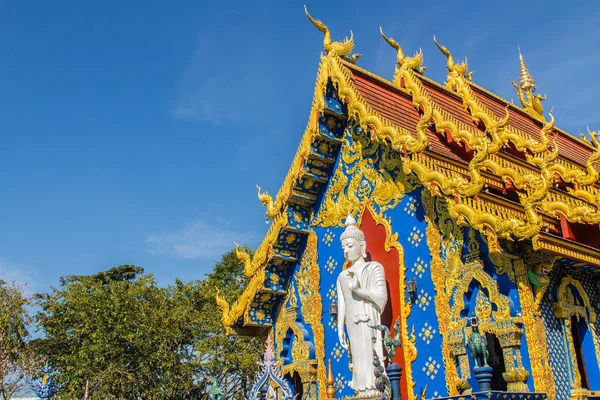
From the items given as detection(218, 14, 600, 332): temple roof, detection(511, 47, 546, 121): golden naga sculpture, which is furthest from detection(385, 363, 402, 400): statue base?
detection(511, 47, 546, 121): golden naga sculpture

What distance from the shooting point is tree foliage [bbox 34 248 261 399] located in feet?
63.9

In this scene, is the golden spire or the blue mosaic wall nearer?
the blue mosaic wall

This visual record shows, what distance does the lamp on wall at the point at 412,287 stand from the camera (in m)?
8.39

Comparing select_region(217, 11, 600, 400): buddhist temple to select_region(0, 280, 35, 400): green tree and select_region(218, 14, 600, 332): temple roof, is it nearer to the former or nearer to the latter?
select_region(218, 14, 600, 332): temple roof

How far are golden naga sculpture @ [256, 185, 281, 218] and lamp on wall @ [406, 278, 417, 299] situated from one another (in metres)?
2.86

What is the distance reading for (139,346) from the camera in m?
19.8

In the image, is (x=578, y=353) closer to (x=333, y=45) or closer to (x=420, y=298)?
(x=420, y=298)

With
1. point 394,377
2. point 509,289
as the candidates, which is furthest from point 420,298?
point 394,377

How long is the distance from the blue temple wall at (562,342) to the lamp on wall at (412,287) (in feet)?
5.37

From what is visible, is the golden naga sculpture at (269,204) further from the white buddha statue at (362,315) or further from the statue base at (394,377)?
the statue base at (394,377)

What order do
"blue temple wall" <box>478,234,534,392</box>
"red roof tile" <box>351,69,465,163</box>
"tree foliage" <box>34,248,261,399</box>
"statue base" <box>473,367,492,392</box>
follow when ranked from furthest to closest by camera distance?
"tree foliage" <box>34,248,261,399</box>, "red roof tile" <box>351,69,465,163</box>, "blue temple wall" <box>478,234,534,392</box>, "statue base" <box>473,367,492,392</box>

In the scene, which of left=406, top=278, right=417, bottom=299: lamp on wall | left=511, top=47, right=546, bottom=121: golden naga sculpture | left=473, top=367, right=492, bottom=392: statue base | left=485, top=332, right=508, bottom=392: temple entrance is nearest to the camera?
left=473, top=367, right=492, bottom=392: statue base

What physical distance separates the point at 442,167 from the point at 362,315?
2255mm

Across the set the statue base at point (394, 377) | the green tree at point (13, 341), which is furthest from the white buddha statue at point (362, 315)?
the green tree at point (13, 341)
